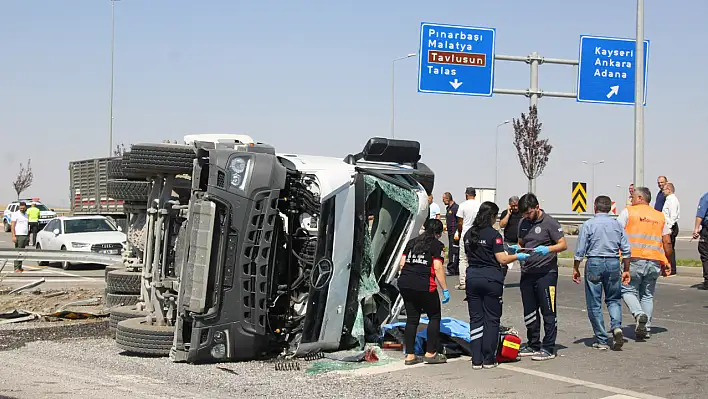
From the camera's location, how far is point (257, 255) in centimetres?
865

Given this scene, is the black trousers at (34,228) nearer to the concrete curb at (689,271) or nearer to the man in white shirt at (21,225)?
the man in white shirt at (21,225)

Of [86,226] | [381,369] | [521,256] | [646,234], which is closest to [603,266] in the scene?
[646,234]

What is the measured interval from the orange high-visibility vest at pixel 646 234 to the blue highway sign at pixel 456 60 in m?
14.0

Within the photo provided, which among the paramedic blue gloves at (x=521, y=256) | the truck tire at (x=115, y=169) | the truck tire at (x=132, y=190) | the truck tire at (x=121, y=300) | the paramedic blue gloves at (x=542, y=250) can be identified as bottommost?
the truck tire at (x=121, y=300)

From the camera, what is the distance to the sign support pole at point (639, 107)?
779 inches

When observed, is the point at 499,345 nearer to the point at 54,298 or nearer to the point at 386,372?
the point at 386,372

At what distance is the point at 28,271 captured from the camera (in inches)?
890

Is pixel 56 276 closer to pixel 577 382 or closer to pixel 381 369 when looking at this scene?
pixel 381 369

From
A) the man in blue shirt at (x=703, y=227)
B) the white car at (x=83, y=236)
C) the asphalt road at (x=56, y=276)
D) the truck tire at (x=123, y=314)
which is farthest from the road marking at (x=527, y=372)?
the white car at (x=83, y=236)

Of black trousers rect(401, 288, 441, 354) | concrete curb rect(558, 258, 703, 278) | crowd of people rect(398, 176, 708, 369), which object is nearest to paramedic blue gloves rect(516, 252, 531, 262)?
crowd of people rect(398, 176, 708, 369)

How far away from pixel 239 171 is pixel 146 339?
2087mm

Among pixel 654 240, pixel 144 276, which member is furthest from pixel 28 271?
pixel 654 240

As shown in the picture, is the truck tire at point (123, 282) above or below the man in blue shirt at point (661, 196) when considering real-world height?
below

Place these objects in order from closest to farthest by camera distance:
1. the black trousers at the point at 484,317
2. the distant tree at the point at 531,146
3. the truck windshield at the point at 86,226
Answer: the black trousers at the point at 484,317
the truck windshield at the point at 86,226
the distant tree at the point at 531,146
